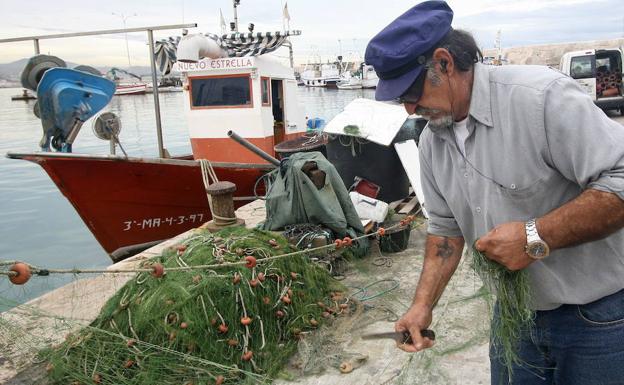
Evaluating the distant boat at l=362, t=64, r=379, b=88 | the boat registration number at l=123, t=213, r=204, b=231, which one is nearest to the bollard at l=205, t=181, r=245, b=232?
the boat registration number at l=123, t=213, r=204, b=231

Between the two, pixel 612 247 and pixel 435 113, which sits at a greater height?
pixel 435 113

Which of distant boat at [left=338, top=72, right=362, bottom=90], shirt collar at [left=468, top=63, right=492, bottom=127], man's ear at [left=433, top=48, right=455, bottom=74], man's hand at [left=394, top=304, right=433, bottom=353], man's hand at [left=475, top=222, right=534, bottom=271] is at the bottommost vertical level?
distant boat at [left=338, top=72, right=362, bottom=90]

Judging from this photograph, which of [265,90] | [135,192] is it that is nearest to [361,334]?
[135,192]

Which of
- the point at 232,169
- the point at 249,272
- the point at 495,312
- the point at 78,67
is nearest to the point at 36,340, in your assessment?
the point at 249,272

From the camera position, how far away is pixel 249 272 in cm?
362

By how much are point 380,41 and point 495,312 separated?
1.17 meters

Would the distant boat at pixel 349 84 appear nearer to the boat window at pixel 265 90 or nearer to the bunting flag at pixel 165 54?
the boat window at pixel 265 90

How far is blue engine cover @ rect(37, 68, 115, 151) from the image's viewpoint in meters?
6.56

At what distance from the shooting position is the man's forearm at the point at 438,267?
212cm

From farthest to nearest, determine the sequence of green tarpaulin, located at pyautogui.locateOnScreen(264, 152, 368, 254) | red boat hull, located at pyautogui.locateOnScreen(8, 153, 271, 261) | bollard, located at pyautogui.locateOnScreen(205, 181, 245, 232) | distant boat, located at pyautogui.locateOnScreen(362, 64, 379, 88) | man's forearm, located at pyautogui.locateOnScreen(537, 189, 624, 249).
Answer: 1. distant boat, located at pyautogui.locateOnScreen(362, 64, 379, 88)
2. red boat hull, located at pyautogui.locateOnScreen(8, 153, 271, 261)
3. bollard, located at pyautogui.locateOnScreen(205, 181, 245, 232)
4. green tarpaulin, located at pyautogui.locateOnScreen(264, 152, 368, 254)
5. man's forearm, located at pyautogui.locateOnScreen(537, 189, 624, 249)

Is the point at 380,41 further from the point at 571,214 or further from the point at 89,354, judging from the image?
the point at 89,354

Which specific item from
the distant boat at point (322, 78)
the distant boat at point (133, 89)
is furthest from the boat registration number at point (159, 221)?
the distant boat at point (322, 78)

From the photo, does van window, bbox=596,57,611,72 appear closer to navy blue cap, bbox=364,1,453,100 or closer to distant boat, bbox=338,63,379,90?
navy blue cap, bbox=364,1,453,100

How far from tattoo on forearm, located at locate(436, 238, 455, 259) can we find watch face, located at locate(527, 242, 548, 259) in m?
0.59
